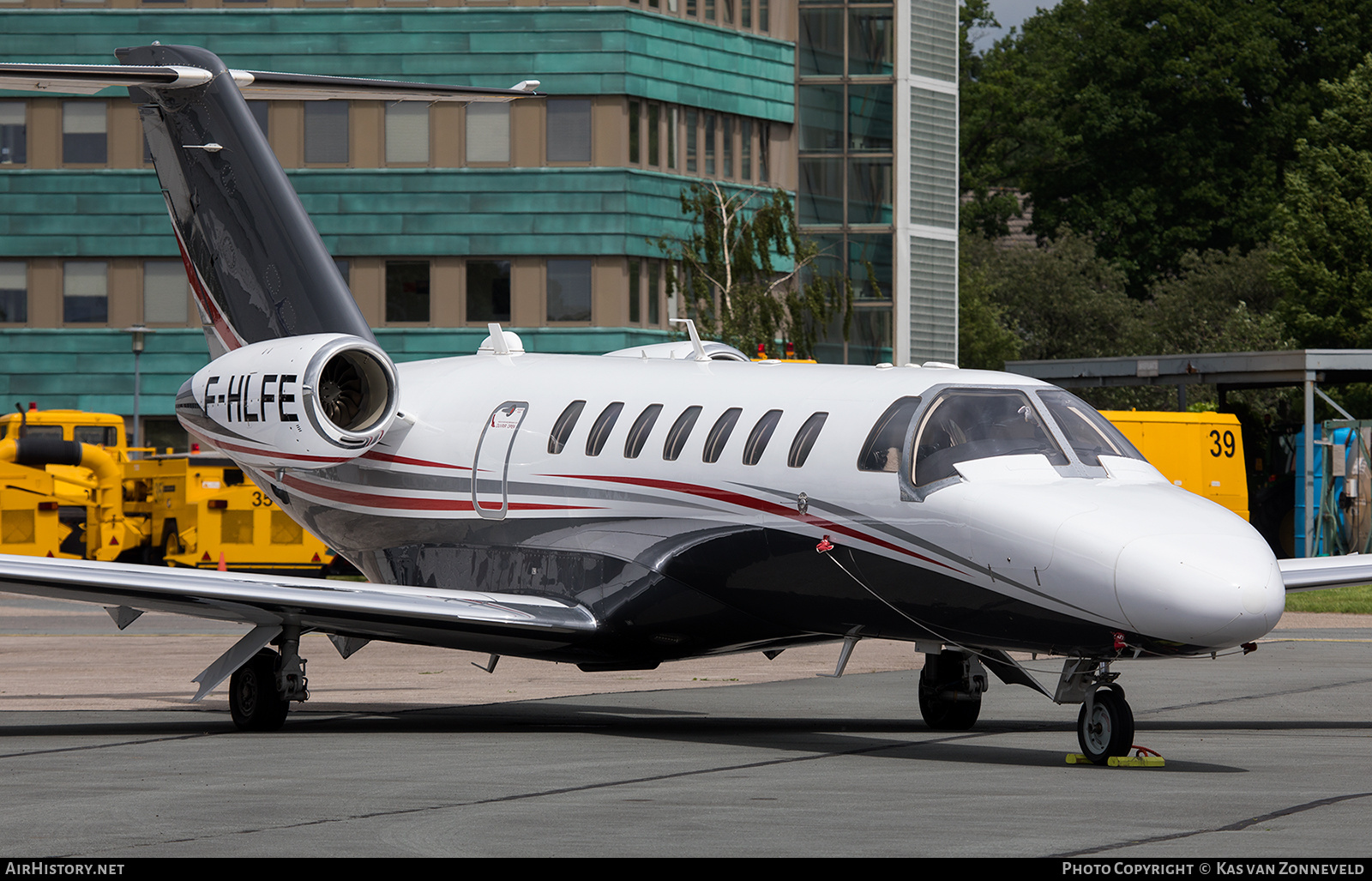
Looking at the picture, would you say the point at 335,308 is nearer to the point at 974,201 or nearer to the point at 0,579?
the point at 0,579

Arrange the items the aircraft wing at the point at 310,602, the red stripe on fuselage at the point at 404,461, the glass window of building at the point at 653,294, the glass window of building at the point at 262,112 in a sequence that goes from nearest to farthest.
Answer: the aircraft wing at the point at 310,602
the red stripe on fuselage at the point at 404,461
the glass window of building at the point at 262,112
the glass window of building at the point at 653,294

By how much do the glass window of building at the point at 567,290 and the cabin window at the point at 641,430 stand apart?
3956cm

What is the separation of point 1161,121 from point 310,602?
226 feet

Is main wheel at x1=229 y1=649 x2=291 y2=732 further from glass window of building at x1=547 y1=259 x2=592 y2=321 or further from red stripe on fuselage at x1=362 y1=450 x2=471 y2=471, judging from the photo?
glass window of building at x1=547 y1=259 x2=592 y2=321

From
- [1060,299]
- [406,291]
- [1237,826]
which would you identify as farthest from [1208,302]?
[1237,826]

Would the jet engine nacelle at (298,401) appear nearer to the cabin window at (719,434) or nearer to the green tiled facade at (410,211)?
the cabin window at (719,434)

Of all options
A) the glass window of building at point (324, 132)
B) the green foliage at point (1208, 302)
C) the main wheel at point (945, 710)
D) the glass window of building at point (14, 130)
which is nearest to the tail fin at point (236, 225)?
the main wheel at point (945, 710)

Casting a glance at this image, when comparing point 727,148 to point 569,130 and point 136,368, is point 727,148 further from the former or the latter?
point 136,368

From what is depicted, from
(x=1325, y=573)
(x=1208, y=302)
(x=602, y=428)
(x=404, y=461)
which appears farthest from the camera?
(x=1208, y=302)

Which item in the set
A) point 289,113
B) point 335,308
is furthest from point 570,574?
point 289,113

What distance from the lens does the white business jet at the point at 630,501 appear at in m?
12.6

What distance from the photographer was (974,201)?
277ft

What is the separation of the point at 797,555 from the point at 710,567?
2.67ft

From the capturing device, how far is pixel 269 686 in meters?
15.6
